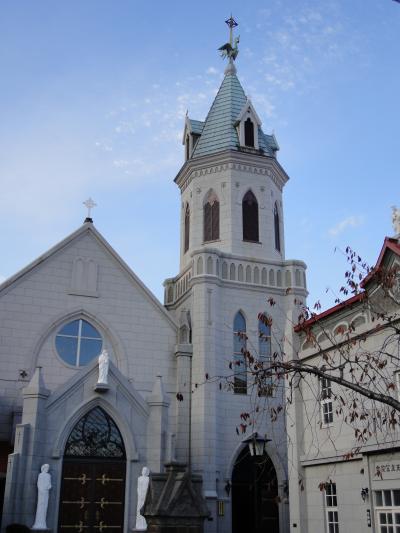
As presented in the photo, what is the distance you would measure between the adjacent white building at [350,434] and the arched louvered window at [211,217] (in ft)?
32.2

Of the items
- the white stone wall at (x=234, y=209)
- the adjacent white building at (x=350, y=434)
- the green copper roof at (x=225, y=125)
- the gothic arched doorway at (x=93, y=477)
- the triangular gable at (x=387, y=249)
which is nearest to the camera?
the adjacent white building at (x=350, y=434)

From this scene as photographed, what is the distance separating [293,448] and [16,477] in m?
8.68

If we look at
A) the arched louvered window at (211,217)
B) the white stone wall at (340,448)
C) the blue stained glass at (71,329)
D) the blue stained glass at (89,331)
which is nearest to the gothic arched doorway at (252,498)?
the white stone wall at (340,448)

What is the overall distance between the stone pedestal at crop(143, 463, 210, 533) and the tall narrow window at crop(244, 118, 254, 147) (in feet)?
69.6

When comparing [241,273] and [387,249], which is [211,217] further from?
[387,249]

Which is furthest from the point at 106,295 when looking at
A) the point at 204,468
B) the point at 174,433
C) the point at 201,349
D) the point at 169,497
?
the point at 169,497

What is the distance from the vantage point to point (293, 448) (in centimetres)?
2106

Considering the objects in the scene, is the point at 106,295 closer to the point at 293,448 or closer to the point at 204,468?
the point at 204,468

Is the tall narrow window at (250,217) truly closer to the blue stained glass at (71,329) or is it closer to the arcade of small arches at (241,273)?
the arcade of small arches at (241,273)

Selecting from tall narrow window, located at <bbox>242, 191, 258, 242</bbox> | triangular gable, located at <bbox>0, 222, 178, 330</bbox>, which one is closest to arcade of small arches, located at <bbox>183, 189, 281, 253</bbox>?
tall narrow window, located at <bbox>242, 191, 258, 242</bbox>

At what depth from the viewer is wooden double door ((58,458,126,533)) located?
21.3 metres

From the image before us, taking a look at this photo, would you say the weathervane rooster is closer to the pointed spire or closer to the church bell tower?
the church bell tower

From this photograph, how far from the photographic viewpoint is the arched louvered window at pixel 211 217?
30.9m

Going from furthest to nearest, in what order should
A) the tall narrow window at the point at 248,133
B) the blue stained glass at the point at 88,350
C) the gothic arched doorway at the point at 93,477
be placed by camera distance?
the tall narrow window at the point at 248,133 < the blue stained glass at the point at 88,350 < the gothic arched doorway at the point at 93,477
